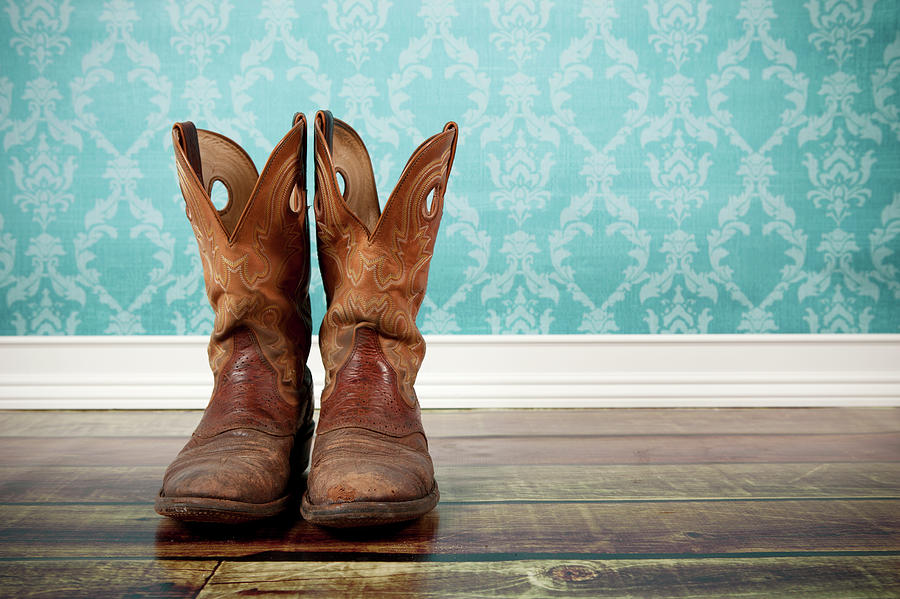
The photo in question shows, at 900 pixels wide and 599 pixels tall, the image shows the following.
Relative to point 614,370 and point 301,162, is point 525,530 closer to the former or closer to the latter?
point 301,162

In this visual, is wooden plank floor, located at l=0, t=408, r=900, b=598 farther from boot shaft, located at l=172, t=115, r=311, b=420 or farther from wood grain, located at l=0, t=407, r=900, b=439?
boot shaft, located at l=172, t=115, r=311, b=420

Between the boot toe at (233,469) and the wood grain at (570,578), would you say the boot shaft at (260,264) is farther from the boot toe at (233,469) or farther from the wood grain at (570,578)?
the wood grain at (570,578)

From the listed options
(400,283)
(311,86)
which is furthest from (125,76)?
(400,283)

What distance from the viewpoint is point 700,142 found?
1.57 m

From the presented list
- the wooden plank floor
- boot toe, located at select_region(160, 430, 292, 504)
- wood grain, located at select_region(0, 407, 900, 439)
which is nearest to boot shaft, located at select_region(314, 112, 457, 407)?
boot toe, located at select_region(160, 430, 292, 504)

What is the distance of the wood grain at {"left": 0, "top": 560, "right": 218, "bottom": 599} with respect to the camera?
60cm

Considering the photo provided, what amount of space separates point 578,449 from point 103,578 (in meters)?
0.78

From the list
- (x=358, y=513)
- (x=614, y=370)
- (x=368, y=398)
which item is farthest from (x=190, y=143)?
(x=614, y=370)

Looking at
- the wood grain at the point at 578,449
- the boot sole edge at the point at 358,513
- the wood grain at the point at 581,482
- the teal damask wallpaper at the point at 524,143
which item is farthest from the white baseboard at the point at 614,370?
the boot sole edge at the point at 358,513

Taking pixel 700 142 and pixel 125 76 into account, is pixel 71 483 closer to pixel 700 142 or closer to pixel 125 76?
pixel 125 76

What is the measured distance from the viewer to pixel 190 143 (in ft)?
2.83

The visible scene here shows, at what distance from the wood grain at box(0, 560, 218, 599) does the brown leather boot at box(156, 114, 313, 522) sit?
3.9 inches

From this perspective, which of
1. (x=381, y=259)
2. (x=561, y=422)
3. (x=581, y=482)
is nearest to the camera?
(x=381, y=259)

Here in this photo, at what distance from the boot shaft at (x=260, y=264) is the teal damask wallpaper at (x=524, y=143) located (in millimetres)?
673
